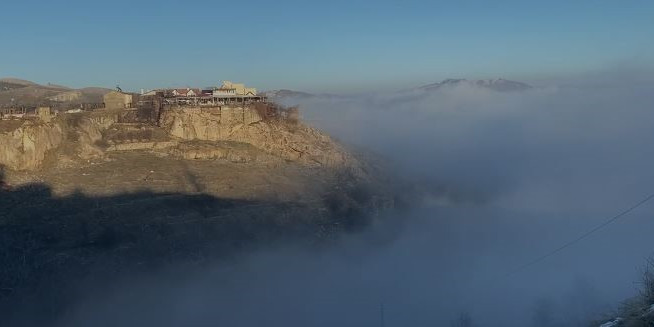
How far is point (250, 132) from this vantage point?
48500 mm

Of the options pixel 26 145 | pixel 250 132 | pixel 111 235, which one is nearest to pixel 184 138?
pixel 250 132

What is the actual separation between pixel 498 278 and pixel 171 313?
19586 mm

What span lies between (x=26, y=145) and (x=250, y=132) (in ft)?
52.6

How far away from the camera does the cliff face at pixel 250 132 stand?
47125mm

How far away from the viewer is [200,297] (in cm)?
3222

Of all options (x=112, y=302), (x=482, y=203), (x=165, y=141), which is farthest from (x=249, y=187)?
(x=482, y=203)

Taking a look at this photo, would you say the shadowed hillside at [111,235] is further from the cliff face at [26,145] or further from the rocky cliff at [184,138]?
the rocky cliff at [184,138]

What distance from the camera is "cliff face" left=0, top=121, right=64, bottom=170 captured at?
3831 cm

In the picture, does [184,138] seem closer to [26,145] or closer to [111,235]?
[26,145]

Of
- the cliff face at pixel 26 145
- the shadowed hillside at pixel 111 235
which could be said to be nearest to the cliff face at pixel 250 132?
the shadowed hillside at pixel 111 235

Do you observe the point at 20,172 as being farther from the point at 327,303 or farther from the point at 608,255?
the point at 608,255

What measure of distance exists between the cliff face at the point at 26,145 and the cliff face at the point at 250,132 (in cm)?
888

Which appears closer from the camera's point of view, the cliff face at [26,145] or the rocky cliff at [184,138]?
the cliff face at [26,145]

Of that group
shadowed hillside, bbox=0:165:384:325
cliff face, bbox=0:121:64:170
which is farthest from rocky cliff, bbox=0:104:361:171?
shadowed hillside, bbox=0:165:384:325
